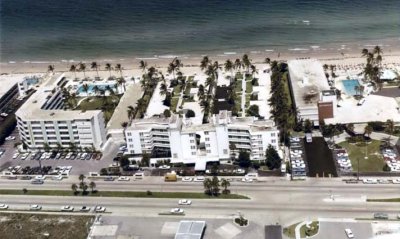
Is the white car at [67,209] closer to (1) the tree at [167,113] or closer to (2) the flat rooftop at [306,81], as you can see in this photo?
(1) the tree at [167,113]

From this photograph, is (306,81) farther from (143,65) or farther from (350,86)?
(143,65)

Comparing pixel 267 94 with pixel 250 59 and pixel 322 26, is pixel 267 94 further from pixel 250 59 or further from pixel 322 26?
pixel 322 26

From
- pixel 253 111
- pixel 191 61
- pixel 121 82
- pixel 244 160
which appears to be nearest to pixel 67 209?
pixel 244 160

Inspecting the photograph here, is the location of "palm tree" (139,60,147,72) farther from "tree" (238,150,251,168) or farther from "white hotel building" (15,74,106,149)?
"tree" (238,150,251,168)

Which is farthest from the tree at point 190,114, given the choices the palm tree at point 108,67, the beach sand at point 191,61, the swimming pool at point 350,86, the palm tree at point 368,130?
the palm tree at point 368,130

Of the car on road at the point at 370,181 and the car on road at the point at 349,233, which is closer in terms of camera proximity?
the car on road at the point at 349,233

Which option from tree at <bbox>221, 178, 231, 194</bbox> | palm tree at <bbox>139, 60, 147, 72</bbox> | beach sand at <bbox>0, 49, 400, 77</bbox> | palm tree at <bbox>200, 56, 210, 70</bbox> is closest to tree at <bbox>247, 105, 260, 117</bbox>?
palm tree at <bbox>200, 56, 210, 70</bbox>
